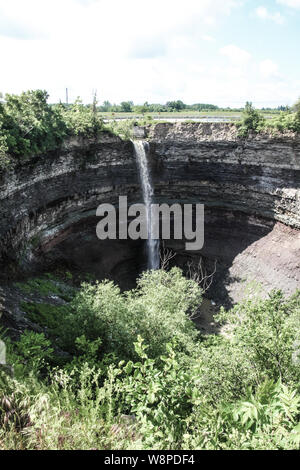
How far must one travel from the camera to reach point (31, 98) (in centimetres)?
2262

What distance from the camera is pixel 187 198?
32.0 metres

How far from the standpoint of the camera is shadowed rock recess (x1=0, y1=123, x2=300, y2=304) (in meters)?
24.7

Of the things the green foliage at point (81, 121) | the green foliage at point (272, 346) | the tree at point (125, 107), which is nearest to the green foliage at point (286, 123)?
the green foliage at point (81, 121)

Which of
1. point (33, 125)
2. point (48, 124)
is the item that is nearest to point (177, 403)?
point (33, 125)

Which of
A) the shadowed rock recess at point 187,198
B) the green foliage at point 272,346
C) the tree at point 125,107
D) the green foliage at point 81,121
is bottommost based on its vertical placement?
the green foliage at point 272,346

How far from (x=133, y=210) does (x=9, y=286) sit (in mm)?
14915

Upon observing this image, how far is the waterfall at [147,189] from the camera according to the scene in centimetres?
2970

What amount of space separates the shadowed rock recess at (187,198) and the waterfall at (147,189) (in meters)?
0.56

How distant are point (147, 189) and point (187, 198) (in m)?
3.86

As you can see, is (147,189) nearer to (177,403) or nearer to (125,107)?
(177,403)

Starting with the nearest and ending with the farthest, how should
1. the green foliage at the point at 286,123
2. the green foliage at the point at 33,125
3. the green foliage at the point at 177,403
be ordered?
the green foliage at the point at 177,403 < the green foliage at the point at 33,125 < the green foliage at the point at 286,123

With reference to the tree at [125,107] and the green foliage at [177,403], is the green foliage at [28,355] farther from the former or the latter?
the tree at [125,107]
